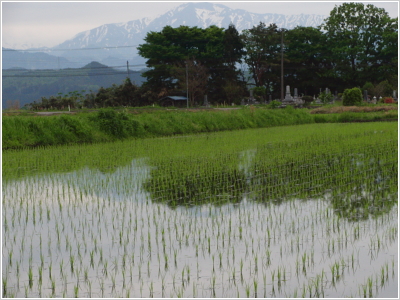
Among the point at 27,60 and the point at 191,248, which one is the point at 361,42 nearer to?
the point at 191,248

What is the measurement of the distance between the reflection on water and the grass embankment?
669cm

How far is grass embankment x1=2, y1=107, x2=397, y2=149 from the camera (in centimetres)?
1377

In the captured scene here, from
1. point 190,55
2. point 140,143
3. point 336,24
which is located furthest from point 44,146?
point 336,24

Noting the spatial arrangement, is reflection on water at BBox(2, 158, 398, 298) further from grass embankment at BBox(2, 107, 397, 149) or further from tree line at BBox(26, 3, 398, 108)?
tree line at BBox(26, 3, 398, 108)

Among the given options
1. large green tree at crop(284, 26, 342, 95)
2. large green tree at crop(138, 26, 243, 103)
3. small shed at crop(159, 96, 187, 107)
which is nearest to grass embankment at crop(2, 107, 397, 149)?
small shed at crop(159, 96, 187, 107)

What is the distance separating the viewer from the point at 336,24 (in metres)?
46.9

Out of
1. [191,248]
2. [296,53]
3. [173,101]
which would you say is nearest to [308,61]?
[296,53]

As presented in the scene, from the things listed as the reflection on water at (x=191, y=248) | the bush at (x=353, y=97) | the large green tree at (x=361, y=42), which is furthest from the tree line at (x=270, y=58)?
the reflection on water at (x=191, y=248)

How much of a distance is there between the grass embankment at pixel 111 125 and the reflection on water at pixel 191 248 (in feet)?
21.9

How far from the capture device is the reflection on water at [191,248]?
13.3ft

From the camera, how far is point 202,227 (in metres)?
5.60

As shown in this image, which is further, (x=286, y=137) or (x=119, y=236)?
(x=286, y=137)

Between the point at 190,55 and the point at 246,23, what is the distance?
15340 cm

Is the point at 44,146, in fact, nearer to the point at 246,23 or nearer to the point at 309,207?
the point at 309,207
